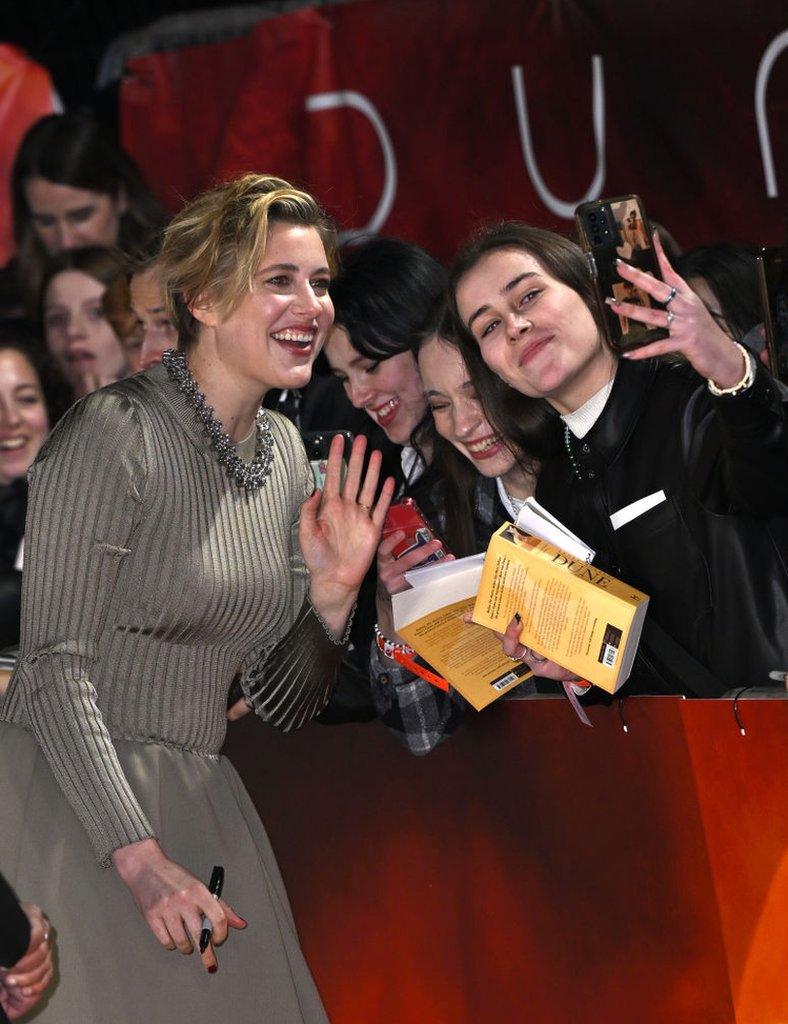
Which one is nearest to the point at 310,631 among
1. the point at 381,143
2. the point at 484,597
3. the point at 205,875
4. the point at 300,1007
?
the point at 484,597

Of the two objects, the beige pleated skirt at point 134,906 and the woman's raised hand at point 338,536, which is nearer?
the beige pleated skirt at point 134,906

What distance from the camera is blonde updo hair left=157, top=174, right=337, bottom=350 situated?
7.79 ft

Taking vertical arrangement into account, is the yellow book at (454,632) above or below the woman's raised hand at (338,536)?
below

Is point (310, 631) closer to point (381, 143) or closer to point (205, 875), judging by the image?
point (205, 875)

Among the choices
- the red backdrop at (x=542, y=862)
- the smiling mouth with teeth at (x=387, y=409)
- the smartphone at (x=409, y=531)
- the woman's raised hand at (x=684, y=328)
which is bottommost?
the red backdrop at (x=542, y=862)

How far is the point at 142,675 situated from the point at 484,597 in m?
0.60

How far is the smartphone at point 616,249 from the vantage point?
232 cm

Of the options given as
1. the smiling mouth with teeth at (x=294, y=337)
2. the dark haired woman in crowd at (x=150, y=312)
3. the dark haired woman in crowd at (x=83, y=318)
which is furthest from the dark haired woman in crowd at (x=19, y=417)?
the smiling mouth with teeth at (x=294, y=337)

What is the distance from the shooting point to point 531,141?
500 centimetres

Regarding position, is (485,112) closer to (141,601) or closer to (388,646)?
(388,646)

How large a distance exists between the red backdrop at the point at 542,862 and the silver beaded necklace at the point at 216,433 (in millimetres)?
645

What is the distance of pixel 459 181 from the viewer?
202 inches

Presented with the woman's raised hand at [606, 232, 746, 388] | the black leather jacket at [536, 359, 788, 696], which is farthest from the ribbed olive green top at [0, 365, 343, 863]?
the woman's raised hand at [606, 232, 746, 388]

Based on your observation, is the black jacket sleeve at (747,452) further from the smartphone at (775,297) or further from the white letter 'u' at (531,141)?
the white letter 'u' at (531,141)
